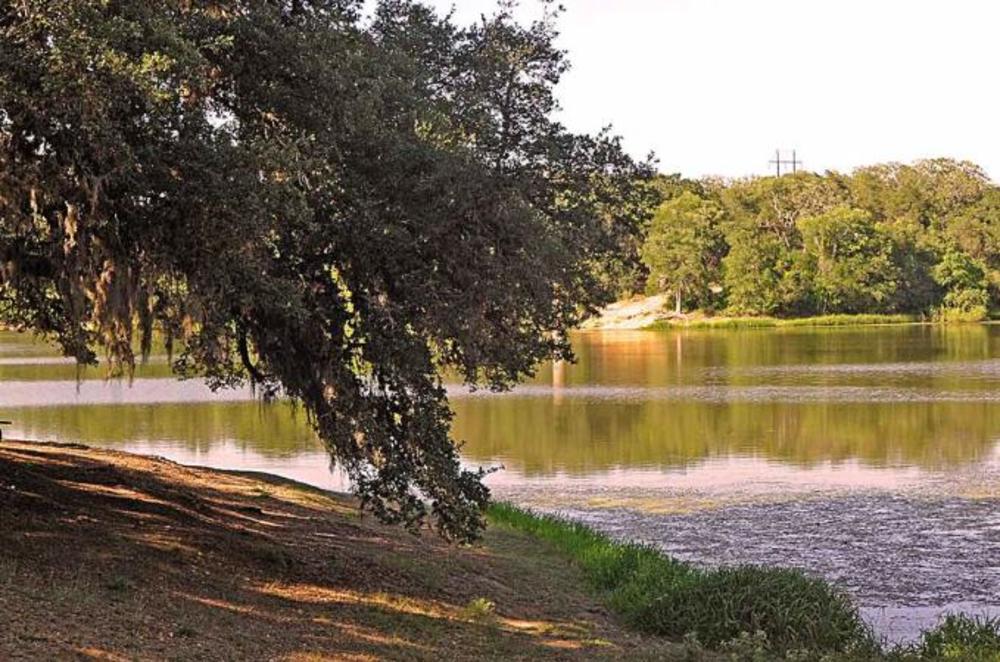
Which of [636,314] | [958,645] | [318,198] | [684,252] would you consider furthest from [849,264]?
[318,198]

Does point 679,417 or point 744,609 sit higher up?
point 679,417

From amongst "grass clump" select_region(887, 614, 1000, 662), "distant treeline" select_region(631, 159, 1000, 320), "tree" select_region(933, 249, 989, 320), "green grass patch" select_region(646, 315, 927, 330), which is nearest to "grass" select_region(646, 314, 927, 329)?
"green grass patch" select_region(646, 315, 927, 330)

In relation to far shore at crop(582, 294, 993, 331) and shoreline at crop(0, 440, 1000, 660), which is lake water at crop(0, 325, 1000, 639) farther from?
far shore at crop(582, 294, 993, 331)

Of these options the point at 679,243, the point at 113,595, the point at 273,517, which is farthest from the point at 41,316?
the point at 679,243

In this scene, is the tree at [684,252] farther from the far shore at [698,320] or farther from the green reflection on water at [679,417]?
the green reflection on water at [679,417]

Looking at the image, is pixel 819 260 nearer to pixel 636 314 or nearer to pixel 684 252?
pixel 684 252

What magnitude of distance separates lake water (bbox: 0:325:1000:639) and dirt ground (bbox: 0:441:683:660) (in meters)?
2.94

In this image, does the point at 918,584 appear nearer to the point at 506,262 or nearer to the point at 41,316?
the point at 506,262

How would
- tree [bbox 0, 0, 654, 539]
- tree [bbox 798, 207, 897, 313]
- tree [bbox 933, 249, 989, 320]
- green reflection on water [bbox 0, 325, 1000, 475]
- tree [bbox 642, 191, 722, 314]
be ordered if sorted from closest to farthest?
tree [bbox 0, 0, 654, 539] → green reflection on water [bbox 0, 325, 1000, 475] → tree [bbox 933, 249, 989, 320] → tree [bbox 798, 207, 897, 313] → tree [bbox 642, 191, 722, 314]

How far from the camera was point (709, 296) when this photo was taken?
3910 inches

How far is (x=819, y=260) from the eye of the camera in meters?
95.3

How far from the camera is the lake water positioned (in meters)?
16.7

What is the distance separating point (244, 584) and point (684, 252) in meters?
88.9

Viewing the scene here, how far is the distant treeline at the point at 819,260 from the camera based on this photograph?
9344cm
